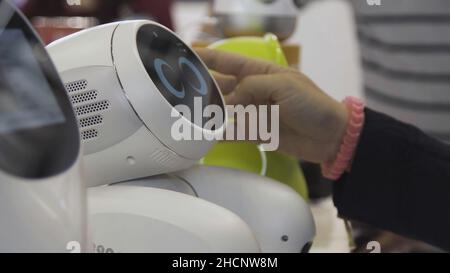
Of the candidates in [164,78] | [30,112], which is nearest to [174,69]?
[164,78]

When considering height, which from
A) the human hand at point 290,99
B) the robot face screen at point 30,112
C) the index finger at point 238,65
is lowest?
the human hand at point 290,99

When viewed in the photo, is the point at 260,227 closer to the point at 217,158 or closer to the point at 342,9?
the point at 217,158

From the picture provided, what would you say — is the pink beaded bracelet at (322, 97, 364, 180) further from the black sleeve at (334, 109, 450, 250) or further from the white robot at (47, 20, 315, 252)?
the white robot at (47, 20, 315, 252)

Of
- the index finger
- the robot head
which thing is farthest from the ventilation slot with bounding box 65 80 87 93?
the index finger

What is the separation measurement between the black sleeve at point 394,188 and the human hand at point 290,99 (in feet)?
0.08

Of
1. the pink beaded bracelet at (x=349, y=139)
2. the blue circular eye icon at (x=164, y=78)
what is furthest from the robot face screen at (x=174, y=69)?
the pink beaded bracelet at (x=349, y=139)

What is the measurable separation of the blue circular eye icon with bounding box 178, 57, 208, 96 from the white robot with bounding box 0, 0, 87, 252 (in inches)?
4.7

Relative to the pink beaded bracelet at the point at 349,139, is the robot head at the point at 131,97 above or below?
above

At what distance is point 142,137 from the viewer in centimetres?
38

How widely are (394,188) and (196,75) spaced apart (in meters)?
0.17

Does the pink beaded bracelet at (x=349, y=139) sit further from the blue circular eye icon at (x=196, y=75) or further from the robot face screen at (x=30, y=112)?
the robot face screen at (x=30, y=112)

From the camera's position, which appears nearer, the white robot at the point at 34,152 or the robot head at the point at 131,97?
the white robot at the point at 34,152

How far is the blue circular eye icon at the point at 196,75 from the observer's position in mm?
390

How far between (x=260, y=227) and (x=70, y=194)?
0.18m
